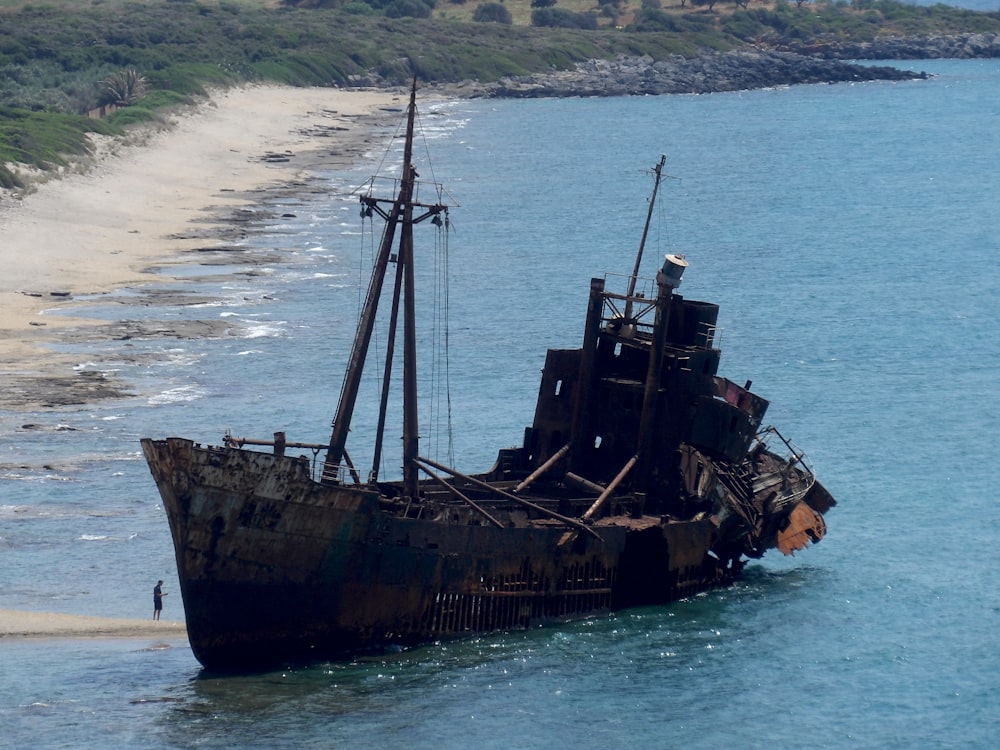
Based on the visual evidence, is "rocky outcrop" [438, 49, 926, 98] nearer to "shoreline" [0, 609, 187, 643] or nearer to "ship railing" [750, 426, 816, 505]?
"ship railing" [750, 426, 816, 505]

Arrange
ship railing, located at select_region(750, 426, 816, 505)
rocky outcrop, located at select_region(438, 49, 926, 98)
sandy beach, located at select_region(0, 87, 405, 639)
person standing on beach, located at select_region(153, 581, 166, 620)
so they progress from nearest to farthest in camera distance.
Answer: person standing on beach, located at select_region(153, 581, 166, 620), ship railing, located at select_region(750, 426, 816, 505), sandy beach, located at select_region(0, 87, 405, 639), rocky outcrop, located at select_region(438, 49, 926, 98)

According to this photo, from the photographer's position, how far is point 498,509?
32.5 meters

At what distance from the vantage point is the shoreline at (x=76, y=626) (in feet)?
101

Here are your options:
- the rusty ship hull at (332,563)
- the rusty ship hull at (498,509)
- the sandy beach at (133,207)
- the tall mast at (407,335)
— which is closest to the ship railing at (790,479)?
the rusty ship hull at (498,509)

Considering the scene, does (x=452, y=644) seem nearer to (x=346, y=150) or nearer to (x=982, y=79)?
(x=346, y=150)

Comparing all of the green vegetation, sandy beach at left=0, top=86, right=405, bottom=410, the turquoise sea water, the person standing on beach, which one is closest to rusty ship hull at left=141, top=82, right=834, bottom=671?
the turquoise sea water

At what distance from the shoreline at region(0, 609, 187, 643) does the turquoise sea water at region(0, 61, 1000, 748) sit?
0.45 m

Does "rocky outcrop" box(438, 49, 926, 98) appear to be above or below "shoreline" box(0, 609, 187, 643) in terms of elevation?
above

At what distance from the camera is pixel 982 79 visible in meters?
198

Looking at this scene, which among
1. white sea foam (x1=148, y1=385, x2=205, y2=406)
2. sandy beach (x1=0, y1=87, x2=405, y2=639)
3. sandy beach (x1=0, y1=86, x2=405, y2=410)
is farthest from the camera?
sandy beach (x1=0, y1=86, x2=405, y2=410)

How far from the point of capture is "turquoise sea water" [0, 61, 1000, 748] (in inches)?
1123

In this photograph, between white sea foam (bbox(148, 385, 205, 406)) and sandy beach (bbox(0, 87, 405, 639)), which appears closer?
sandy beach (bbox(0, 87, 405, 639))

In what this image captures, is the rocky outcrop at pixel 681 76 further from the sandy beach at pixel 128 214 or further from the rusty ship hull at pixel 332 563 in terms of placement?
the rusty ship hull at pixel 332 563

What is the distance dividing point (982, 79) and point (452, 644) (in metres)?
182
